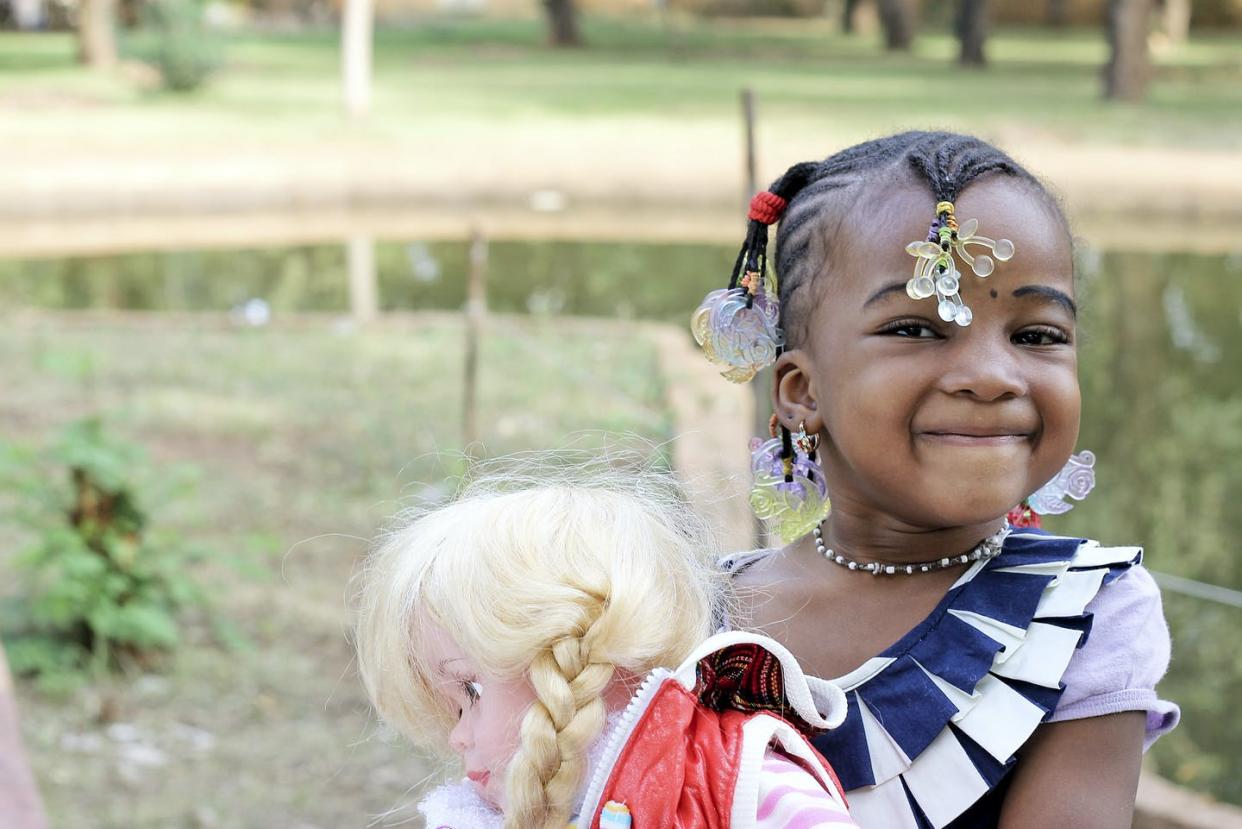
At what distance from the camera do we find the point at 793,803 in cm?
119

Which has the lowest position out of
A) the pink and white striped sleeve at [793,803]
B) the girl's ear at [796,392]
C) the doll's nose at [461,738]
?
the doll's nose at [461,738]

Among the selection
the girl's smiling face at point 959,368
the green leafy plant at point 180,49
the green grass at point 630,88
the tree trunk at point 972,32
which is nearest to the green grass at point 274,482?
the girl's smiling face at point 959,368

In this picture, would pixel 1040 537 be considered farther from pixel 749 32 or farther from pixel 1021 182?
pixel 749 32

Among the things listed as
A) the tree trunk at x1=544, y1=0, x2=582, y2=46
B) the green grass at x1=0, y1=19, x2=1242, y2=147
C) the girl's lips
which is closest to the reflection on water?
the girl's lips

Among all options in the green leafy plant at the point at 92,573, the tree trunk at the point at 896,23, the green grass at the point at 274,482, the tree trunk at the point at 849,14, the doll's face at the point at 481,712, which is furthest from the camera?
the tree trunk at the point at 849,14

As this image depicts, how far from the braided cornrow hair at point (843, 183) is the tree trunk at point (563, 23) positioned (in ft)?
97.0

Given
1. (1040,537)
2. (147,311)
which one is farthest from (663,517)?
(147,311)

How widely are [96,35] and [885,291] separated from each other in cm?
2634

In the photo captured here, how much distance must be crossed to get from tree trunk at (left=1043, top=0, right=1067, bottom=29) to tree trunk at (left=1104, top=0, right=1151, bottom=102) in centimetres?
1525

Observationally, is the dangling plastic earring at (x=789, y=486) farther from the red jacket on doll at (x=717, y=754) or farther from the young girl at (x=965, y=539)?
the red jacket on doll at (x=717, y=754)

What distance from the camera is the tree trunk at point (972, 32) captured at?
2691 cm

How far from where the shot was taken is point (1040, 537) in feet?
4.96

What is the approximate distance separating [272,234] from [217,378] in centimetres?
561

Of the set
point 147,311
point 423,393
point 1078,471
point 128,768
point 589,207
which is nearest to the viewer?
point 1078,471
